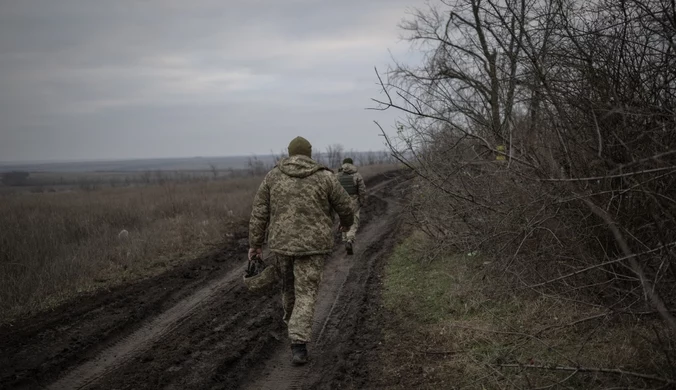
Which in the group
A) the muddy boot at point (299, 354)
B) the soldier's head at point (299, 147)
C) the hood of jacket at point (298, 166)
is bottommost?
the muddy boot at point (299, 354)

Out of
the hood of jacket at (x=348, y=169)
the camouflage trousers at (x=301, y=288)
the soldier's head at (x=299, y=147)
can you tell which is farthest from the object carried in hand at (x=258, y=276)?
the hood of jacket at (x=348, y=169)

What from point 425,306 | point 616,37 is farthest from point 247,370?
point 616,37

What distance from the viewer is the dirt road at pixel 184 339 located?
5.04 metres

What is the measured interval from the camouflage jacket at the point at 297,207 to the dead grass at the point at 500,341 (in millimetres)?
1521

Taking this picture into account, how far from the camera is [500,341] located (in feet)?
17.1

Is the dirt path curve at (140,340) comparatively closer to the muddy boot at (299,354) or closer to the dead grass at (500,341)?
the muddy boot at (299,354)

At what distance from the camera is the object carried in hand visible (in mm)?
5926

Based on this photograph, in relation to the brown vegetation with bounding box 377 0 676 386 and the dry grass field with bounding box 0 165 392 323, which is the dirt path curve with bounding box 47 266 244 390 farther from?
the brown vegetation with bounding box 377 0 676 386

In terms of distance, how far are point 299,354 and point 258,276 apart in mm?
1063

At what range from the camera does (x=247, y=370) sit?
17.1 ft

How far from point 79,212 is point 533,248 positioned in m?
16.1

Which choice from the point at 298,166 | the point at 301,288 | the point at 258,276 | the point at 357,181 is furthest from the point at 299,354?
the point at 357,181

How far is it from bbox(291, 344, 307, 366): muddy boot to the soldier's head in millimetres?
2129

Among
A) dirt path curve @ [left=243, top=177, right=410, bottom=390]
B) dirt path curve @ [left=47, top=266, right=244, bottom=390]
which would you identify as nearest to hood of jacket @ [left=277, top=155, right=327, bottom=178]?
dirt path curve @ [left=243, top=177, right=410, bottom=390]
